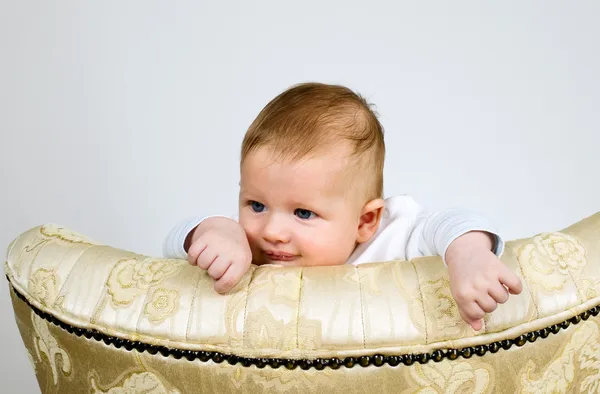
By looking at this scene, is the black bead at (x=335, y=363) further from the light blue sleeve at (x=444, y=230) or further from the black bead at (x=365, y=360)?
the light blue sleeve at (x=444, y=230)

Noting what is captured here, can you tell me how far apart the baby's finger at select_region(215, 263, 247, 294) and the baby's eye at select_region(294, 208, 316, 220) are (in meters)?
0.27

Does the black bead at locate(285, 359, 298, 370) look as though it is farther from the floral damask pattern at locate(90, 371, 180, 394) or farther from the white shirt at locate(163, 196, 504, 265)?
the white shirt at locate(163, 196, 504, 265)

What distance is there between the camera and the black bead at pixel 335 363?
913 mm

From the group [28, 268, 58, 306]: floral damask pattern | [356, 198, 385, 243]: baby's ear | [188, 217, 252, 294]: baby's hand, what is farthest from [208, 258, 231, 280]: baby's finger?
[356, 198, 385, 243]: baby's ear

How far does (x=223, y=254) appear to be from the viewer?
3.33 ft

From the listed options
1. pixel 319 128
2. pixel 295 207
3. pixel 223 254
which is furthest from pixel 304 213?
pixel 223 254

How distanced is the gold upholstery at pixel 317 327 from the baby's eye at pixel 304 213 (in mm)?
242

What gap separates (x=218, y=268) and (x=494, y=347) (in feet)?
1.09

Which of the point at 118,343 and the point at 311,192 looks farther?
the point at 311,192

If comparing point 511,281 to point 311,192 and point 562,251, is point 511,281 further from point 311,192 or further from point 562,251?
point 311,192

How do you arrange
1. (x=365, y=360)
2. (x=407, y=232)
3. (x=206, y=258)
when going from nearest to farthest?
(x=365, y=360) < (x=206, y=258) < (x=407, y=232)

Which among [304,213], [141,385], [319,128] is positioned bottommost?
[141,385]

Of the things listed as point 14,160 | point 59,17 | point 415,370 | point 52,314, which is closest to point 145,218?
Result: point 14,160

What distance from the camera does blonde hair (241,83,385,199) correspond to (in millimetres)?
1223
